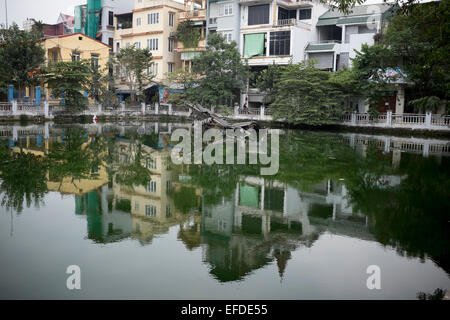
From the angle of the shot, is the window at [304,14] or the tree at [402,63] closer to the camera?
the tree at [402,63]

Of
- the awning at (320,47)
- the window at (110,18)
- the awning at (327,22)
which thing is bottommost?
the awning at (320,47)

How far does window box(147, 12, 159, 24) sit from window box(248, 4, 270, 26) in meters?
9.70

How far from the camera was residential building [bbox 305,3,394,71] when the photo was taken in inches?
1288

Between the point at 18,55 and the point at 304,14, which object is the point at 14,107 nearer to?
the point at 18,55

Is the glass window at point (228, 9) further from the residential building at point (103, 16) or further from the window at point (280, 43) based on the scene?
the residential building at point (103, 16)

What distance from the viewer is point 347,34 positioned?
34.8 metres

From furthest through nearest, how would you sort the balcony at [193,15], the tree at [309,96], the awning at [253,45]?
the balcony at [193,15] → the awning at [253,45] → the tree at [309,96]

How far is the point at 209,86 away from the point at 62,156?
68.1ft

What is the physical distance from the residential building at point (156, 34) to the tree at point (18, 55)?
954 centimetres

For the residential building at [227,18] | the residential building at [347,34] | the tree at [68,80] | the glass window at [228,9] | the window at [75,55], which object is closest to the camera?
the tree at [68,80]

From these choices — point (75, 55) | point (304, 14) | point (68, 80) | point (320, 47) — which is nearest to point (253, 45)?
point (304, 14)

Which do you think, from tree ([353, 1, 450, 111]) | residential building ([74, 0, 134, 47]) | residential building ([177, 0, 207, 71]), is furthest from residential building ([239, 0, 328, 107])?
residential building ([74, 0, 134, 47])
